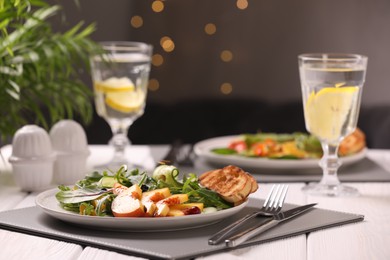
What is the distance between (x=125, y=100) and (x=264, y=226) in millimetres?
968

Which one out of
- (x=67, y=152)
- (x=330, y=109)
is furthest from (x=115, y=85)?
(x=330, y=109)

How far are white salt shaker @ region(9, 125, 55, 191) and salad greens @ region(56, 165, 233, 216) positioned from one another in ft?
1.08

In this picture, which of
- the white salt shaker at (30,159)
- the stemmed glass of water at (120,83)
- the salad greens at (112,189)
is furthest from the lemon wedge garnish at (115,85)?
the salad greens at (112,189)

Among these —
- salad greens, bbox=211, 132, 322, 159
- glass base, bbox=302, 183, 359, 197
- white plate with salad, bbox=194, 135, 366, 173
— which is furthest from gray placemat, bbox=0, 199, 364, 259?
salad greens, bbox=211, 132, 322, 159

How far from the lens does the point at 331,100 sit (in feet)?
Result: 6.14

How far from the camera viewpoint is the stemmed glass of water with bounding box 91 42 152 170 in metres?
2.22

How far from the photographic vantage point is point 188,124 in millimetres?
3967

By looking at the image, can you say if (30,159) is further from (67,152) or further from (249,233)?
(249,233)

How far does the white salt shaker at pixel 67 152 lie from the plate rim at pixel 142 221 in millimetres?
542

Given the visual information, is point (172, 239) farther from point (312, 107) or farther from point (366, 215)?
point (312, 107)

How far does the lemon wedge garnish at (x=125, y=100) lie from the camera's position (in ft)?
7.31

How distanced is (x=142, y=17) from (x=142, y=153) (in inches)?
60.9

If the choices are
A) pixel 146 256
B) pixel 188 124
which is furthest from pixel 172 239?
pixel 188 124

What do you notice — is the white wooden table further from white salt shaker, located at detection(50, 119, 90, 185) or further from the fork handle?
white salt shaker, located at detection(50, 119, 90, 185)
